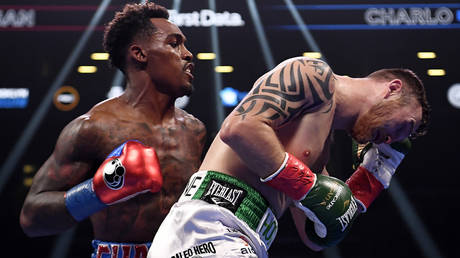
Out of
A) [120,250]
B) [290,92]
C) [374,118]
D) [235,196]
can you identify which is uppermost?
[290,92]

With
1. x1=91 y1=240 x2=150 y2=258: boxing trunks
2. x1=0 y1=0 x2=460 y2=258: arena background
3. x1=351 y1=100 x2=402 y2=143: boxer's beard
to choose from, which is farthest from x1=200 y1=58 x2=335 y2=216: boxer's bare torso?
x1=0 y1=0 x2=460 y2=258: arena background

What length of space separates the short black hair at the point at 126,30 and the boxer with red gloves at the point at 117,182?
21.6 inches

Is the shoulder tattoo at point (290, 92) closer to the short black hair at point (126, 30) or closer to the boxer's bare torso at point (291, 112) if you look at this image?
the boxer's bare torso at point (291, 112)

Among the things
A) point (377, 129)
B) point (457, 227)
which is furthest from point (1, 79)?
point (457, 227)

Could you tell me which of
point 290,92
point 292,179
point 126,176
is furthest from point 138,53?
point 292,179

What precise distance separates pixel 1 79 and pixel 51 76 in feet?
1.57

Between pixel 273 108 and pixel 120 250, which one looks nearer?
pixel 273 108

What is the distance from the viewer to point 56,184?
1985mm

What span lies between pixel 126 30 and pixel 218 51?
3.11 metres

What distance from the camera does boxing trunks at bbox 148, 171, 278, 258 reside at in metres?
1.48

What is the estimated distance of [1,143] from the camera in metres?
5.82

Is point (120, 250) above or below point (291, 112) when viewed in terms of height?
below

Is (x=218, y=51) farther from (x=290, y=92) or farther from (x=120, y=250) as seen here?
(x=290, y=92)

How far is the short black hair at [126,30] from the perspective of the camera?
89.1 inches
